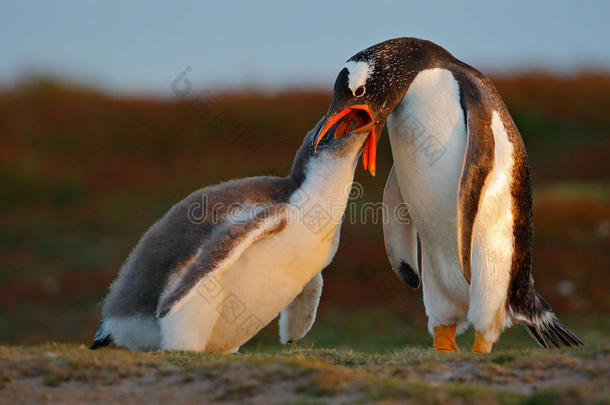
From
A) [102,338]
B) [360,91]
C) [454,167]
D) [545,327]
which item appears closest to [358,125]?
[360,91]

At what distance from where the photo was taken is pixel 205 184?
19.6 metres

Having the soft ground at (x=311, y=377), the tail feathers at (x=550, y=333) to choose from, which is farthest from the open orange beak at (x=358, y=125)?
the tail feathers at (x=550, y=333)

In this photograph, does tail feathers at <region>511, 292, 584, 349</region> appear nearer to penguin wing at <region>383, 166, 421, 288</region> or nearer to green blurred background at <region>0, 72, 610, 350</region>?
penguin wing at <region>383, 166, 421, 288</region>

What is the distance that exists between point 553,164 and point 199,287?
1744 centimetres

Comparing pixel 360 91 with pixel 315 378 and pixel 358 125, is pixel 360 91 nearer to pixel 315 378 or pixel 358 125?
pixel 358 125

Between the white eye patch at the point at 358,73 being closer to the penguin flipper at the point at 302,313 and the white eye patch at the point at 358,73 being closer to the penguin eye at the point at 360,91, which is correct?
the penguin eye at the point at 360,91

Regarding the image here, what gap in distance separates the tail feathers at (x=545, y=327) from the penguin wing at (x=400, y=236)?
914 mm

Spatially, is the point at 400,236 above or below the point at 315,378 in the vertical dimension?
above

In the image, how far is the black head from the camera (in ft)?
18.1

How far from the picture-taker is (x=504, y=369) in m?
4.25

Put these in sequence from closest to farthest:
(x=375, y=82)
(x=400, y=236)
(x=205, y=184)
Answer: (x=375, y=82)
(x=400, y=236)
(x=205, y=184)

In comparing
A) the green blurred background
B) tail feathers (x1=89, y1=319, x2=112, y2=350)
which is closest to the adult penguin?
tail feathers (x1=89, y1=319, x2=112, y2=350)

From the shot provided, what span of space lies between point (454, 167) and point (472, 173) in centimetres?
27

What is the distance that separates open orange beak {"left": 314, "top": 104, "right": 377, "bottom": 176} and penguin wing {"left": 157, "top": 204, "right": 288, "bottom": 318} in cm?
60
